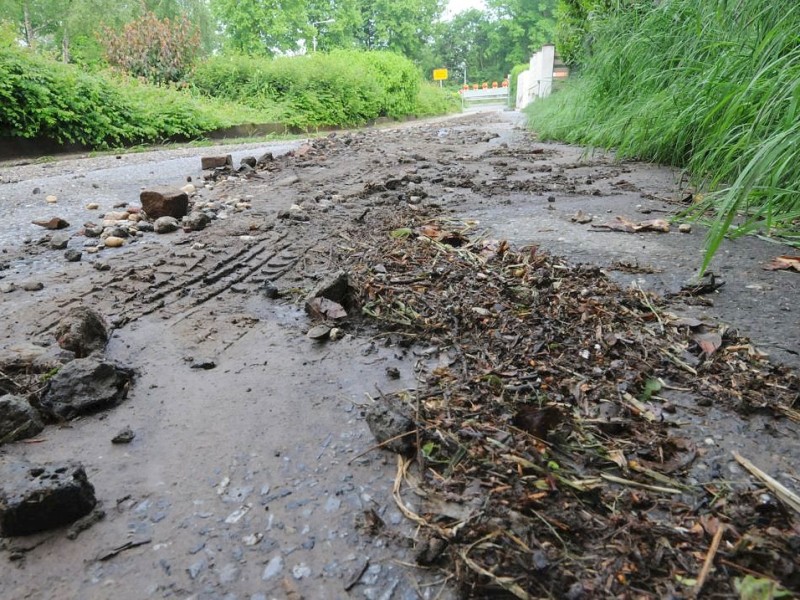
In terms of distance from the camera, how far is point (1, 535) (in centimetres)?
94

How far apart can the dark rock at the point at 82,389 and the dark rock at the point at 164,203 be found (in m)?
1.81

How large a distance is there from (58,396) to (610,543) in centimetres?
131

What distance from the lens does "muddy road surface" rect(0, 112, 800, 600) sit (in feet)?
2.92

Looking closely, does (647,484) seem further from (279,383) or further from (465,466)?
(279,383)

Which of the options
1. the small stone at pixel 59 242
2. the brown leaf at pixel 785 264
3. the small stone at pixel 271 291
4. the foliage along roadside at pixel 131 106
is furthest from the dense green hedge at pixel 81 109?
the brown leaf at pixel 785 264

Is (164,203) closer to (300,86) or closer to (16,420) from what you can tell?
(16,420)

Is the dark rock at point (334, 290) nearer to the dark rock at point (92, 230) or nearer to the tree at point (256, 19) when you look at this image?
the dark rock at point (92, 230)

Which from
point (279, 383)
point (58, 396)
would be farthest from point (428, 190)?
point (58, 396)

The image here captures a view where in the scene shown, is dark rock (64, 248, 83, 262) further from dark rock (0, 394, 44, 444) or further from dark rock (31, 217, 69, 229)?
dark rock (0, 394, 44, 444)

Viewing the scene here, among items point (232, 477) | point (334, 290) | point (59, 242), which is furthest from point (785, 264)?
point (59, 242)

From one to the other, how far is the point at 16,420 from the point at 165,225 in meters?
1.74

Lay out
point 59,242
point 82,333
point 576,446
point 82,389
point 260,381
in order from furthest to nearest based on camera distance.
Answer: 1. point 59,242
2. point 82,333
3. point 260,381
4. point 82,389
5. point 576,446

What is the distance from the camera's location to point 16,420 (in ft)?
4.01

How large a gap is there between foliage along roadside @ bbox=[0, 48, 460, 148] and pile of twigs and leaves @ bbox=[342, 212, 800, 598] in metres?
8.04
